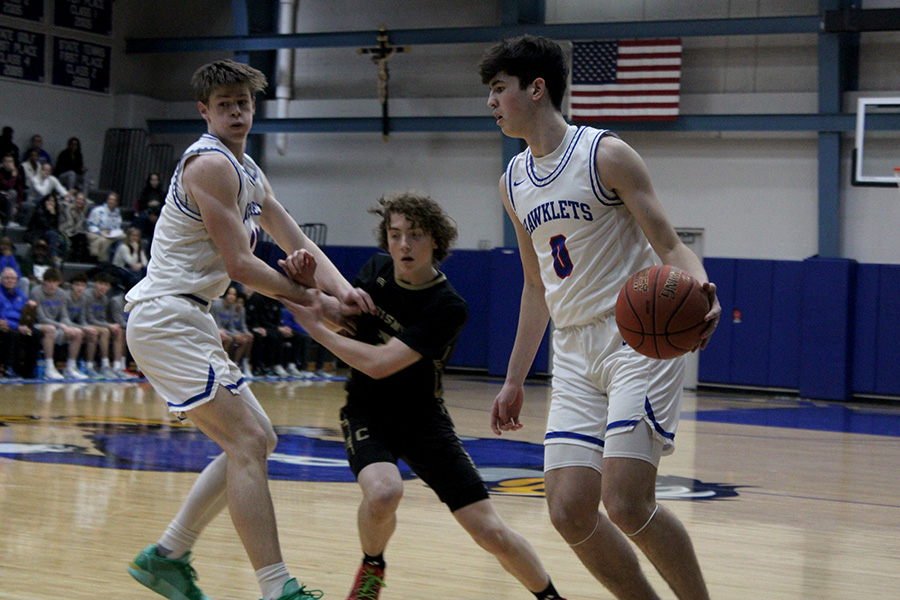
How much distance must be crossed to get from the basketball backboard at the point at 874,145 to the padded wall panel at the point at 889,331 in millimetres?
1443

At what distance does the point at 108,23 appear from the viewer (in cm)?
1927

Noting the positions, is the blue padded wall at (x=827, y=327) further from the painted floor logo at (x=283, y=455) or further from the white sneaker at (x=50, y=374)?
the white sneaker at (x=50, y=374)

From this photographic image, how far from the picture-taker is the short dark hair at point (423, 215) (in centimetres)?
376

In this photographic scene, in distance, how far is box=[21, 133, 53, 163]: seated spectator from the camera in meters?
16.8

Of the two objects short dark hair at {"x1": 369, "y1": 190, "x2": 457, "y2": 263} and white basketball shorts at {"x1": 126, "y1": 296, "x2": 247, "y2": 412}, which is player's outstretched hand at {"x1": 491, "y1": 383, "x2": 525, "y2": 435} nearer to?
short dark hair at {"x1": 369, "y1": 190, "x2": 457, "y2": 263}

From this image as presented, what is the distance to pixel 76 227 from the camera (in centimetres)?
1505

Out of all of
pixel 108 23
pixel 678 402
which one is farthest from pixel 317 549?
pixel 108 23

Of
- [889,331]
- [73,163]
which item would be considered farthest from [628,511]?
[73,163]

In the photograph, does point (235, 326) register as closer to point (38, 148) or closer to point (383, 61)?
point (38, 148)

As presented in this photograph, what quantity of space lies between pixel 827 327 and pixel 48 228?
443 inches

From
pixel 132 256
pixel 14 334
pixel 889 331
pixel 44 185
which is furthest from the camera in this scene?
pixel 44 185

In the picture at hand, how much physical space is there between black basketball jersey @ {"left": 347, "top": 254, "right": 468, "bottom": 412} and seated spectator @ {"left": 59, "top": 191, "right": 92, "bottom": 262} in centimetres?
1219

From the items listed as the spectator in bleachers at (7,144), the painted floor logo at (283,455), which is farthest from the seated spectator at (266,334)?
the painted floor logo at (283,455)

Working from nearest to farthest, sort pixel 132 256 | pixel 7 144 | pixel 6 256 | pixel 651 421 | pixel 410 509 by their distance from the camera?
pixel 651 421
pixel 410 509
pixel 6 256
pixel 132 256
pixel 7 144
